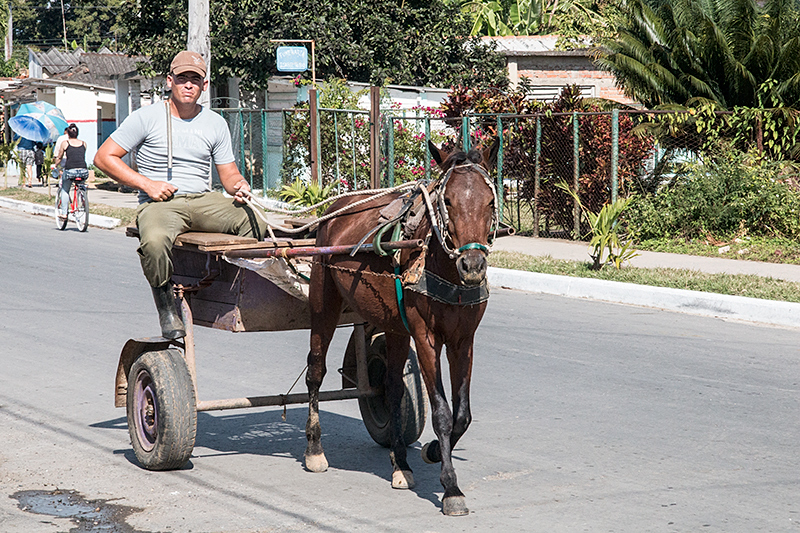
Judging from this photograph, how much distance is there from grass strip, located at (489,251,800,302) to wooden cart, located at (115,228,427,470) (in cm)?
631

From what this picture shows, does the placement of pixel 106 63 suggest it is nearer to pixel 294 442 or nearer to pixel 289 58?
pixel 289 58

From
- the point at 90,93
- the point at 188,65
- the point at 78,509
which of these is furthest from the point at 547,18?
the point at 78,509

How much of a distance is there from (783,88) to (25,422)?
44.3 feet

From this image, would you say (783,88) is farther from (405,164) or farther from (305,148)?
(305,148)

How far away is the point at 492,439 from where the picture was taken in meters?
6.35

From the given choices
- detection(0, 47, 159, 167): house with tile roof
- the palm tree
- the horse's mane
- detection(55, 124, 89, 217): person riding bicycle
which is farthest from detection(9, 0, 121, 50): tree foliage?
the horse's mane

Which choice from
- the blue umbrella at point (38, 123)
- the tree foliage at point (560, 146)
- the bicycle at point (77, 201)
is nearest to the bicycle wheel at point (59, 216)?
the bicycle at point (77, 201)

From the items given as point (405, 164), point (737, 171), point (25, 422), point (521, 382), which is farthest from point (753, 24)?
point (25, 422)

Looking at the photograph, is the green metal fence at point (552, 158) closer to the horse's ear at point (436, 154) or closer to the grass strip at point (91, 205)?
the grass strip at point (91, 205)

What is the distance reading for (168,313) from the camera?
5.77 m

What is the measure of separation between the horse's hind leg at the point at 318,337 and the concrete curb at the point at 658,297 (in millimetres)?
6186

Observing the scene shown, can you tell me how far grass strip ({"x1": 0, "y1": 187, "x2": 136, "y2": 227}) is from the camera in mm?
20739

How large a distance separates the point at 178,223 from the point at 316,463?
1583 millimetres

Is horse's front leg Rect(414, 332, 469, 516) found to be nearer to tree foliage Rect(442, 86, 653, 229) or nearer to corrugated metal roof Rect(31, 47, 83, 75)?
tree foliage Rect(442, 86, 653, 229)
